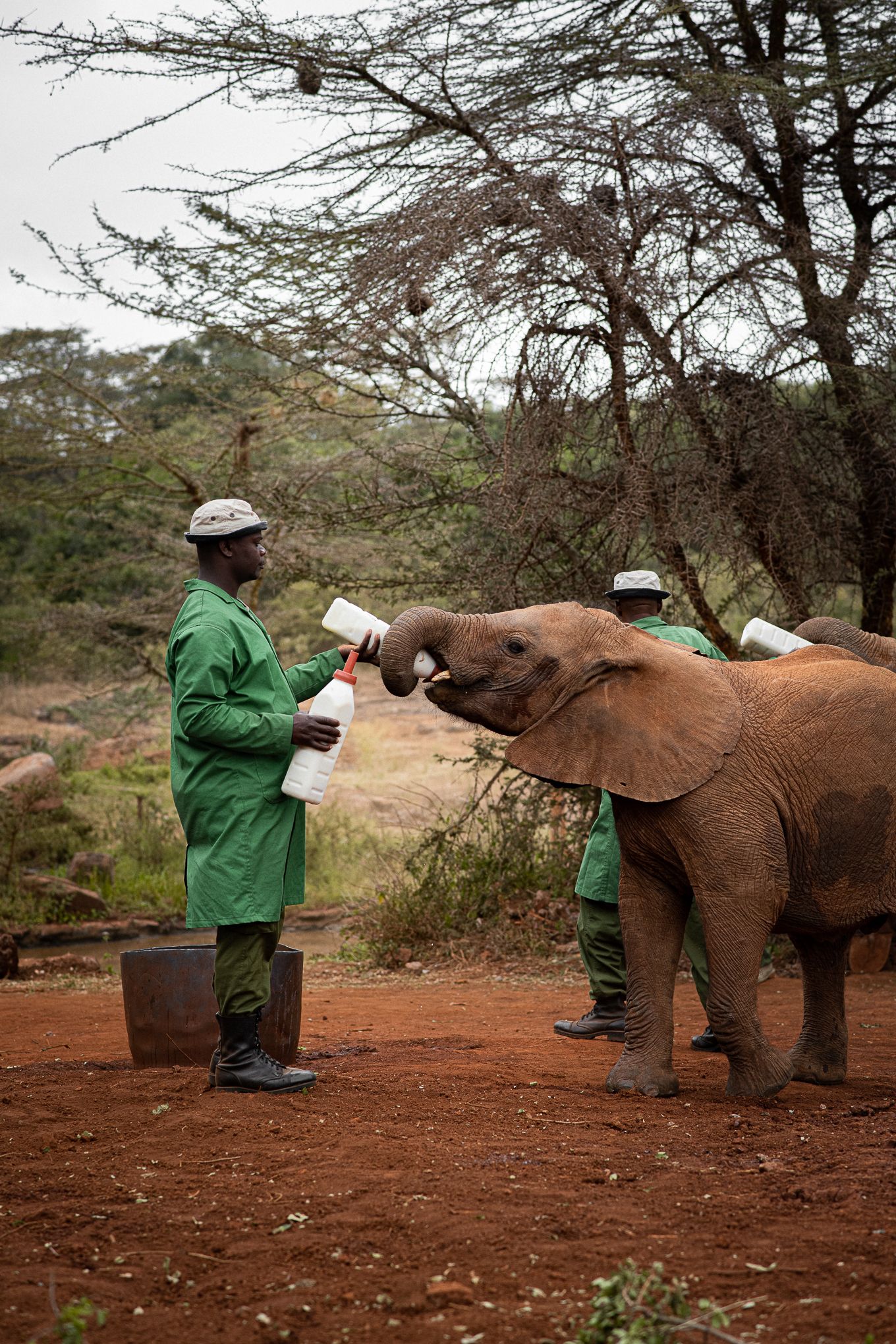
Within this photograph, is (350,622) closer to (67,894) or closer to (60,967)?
(60,967)

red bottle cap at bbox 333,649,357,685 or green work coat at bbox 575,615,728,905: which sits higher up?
red bottle cap at bbox 333,649,357,685

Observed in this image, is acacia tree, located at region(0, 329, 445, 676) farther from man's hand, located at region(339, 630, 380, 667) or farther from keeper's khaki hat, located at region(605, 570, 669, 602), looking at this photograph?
man's hand, located at region(339, 630, 380, 667)

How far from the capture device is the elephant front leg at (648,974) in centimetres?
496

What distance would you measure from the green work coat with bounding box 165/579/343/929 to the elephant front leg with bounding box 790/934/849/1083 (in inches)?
91.3

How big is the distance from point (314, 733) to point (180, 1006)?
167cm

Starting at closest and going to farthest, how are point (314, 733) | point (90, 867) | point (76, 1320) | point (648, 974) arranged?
point (76, 1320) < point (314, 733) < point (648, 974) < point (90, 867)

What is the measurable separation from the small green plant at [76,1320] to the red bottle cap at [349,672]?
2451 millimetres

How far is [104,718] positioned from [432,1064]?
65.8ft

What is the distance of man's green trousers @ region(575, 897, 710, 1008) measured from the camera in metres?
6.58

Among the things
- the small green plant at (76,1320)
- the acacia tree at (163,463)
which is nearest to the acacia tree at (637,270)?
the acacia tree at (163,463)

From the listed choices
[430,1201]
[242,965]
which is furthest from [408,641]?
[430,1201]

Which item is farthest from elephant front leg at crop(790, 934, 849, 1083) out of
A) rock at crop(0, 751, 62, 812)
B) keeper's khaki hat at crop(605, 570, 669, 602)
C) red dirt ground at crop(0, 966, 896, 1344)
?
rock at crop(0, 751, 62, 812)

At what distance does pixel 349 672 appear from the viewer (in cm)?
485

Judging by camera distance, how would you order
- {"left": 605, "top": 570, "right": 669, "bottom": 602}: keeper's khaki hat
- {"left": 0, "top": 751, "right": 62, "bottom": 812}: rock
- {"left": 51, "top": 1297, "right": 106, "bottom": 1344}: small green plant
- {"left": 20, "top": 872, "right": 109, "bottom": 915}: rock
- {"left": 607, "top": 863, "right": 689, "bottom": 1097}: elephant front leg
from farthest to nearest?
{"left": 0, "top": 751, "right": 62, "bottom": 812}: rock → {"left": 20, "top": 872, "right": 109, "bottom": 915}: rock → {"left": 605, "top": 570, "right": 669, "bottom": 602}: keeper's khaki hat → {"left": 607, "top": 863, "right": 689, "bottom": 1097}: elephant front leg → {"left": 51, "top": 1297, "right": 106, "bottom": 1344}: small green plant
